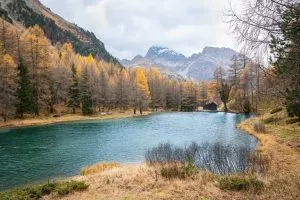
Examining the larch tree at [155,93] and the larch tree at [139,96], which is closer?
the larch tree at [139,96]

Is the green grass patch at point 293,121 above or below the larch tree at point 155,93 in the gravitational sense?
below

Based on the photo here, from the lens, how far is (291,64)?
8469 millimetres

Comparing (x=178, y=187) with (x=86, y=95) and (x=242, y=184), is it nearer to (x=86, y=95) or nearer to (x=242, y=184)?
(x=242, y=184)

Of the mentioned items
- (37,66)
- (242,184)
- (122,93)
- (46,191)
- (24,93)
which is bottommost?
(46,191)

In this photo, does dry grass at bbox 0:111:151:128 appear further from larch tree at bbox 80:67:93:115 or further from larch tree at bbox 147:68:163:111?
larch tree at bbox 147:68:163:111

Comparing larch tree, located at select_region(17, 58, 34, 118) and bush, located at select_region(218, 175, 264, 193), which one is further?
larch tree, located at select_region(17, 58, 34, 118)

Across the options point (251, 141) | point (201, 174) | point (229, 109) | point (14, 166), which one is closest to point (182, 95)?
point (229, 109)

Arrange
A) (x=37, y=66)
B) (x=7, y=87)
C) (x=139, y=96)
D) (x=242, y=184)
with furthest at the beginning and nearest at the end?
1. (x=139, y=96)
2. (x=37, y=66)
3. (x=7, y=87)
4. (x=242, y=184)

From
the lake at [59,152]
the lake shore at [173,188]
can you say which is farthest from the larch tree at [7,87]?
the lake shore at [173,188]

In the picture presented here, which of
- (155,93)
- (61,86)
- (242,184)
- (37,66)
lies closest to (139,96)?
(61,86)

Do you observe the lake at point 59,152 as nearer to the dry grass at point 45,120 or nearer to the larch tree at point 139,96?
the dry grass at point 45,120

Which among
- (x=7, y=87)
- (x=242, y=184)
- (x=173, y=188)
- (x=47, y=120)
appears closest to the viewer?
(x=242, y=184)

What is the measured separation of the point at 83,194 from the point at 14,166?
55.6 feet

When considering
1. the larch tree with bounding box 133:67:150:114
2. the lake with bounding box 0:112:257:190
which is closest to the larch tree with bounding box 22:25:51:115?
the lake with bounding box 0:112:257:190
